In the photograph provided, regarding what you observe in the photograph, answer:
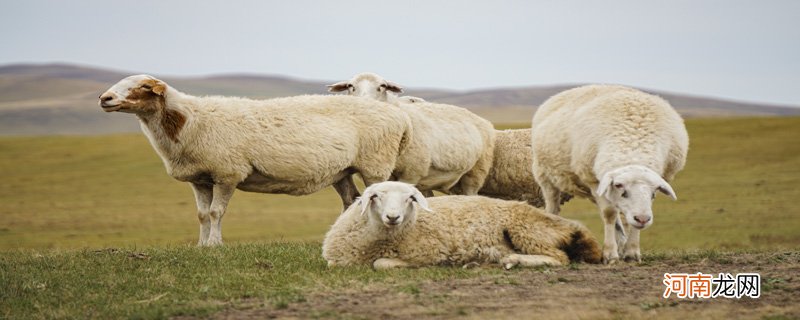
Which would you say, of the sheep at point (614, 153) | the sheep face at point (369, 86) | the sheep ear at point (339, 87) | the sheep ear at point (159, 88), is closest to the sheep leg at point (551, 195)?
the sheep at point (614, 153)

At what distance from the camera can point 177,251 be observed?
11406mm

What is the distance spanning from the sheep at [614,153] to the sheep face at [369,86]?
3.88 metres

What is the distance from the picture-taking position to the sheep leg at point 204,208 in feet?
41.6

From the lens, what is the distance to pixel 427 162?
1395cm

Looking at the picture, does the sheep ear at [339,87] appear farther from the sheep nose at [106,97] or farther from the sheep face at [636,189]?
the sheep face at [636,189]

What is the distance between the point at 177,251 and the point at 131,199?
33631 mm

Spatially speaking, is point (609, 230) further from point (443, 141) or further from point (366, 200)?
point (443, 141)

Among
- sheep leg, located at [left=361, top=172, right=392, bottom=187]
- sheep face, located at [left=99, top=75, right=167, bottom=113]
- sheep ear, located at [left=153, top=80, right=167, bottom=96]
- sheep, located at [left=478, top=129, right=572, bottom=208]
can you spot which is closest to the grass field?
sheep leg, located at [left=361, top=172, right=392, bottom=187]

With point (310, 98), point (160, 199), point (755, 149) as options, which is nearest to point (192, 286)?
point (310, 98)

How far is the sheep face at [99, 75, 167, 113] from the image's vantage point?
11414 mm

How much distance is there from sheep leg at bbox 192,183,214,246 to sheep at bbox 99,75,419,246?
0.01 metres

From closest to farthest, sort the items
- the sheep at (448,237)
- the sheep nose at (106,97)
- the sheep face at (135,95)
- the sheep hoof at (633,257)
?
the sheep at (448,237) → the sheep hoof at (633,257) → the sheep nose at (106,97) → the sheep face at (135,95)

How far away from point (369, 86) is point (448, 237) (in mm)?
5605

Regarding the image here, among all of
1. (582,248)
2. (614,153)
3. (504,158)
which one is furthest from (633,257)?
(504,158)
